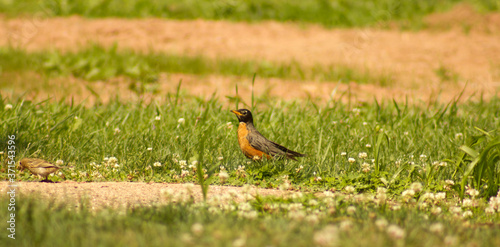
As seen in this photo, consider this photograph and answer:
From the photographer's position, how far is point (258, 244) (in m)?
2.01

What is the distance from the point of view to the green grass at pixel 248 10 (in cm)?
1278

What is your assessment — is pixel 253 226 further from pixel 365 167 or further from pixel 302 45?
pixel 302 45

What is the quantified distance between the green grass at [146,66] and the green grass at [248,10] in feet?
13.2

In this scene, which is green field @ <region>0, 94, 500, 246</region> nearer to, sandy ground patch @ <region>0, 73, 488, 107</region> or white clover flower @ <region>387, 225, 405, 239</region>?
white clover flower @ <region>387, 225, 405, 239</region>

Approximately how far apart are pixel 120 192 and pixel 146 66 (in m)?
4.96

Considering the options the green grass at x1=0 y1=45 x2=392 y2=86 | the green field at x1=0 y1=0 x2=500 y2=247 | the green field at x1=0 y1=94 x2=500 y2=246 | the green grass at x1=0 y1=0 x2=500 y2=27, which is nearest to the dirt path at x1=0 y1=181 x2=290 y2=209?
the green field at x1=0 y1=0 x2=500 y2=247

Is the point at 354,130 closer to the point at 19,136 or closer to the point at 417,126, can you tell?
the point at 417,126

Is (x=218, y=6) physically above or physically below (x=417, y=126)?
above

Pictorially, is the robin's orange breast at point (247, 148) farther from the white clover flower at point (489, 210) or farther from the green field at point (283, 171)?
the white clover flower at point (489, 210)

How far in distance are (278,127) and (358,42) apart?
24.4 ft

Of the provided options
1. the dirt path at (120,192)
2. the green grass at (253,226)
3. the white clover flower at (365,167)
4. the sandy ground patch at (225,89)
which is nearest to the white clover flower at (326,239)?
the green grass at (253,226)

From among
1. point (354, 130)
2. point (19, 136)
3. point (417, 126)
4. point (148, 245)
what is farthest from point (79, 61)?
point (148, 245)

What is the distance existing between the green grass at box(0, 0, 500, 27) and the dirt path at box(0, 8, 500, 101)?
58cm

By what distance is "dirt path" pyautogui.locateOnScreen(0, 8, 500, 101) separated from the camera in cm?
862
